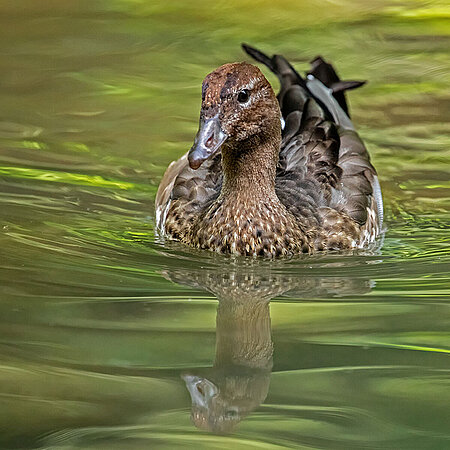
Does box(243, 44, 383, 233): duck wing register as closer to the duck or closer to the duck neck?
the duck

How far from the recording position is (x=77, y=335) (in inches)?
224

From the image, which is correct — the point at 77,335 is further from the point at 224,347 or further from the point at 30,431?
the point at 30,431

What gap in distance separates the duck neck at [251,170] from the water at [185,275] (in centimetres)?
48

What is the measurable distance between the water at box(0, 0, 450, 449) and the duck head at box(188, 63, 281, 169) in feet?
2.59

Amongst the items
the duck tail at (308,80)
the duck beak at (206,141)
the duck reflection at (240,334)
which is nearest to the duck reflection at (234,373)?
the duck reflection at (240,334)

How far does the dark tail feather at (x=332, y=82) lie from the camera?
31.0 ft

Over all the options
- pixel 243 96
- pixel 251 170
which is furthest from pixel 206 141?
pixel 251 170

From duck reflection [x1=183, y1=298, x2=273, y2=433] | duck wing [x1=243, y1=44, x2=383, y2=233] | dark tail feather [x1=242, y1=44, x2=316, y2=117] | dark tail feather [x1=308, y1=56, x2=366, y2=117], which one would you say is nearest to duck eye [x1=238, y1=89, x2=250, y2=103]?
duck wing [x1=243, y1=44, x2=383, y2=233]

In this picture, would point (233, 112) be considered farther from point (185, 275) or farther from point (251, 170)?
point (185, 275)

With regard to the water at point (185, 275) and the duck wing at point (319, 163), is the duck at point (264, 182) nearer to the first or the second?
the duck wing at point (319, 163)

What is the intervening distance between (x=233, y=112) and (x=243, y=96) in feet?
0.53

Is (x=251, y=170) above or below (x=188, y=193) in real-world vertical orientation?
above

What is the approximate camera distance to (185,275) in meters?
6.95

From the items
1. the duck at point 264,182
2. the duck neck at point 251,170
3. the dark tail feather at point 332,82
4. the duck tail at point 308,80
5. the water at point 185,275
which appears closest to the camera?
the water at point 185,275
